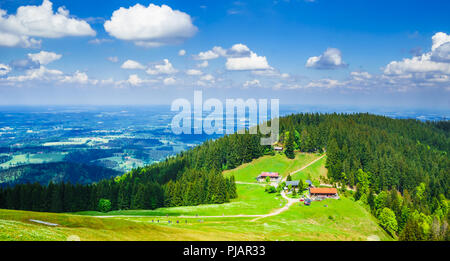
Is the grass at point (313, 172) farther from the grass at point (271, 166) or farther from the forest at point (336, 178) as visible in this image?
the grass at point (271, 166)

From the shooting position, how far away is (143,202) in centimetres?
9275

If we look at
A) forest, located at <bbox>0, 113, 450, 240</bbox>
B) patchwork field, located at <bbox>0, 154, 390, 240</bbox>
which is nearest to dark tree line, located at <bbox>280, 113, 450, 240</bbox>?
forest, located at <bbox>0, 113, 450, 240</bbox>

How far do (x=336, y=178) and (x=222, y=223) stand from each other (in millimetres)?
A: 75130

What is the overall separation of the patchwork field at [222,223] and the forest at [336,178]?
421 inches

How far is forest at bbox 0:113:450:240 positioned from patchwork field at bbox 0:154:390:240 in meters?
10.7

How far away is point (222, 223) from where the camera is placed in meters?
65.3

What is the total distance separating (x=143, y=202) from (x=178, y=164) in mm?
44512

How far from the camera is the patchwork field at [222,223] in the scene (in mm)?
38981

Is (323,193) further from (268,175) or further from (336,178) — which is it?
(268,175)

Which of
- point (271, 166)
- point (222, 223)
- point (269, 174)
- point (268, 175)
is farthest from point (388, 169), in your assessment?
point (222, 223)

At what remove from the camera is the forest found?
8231 cm
